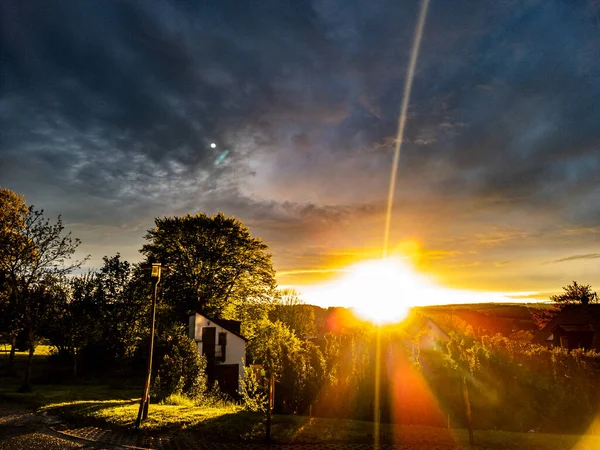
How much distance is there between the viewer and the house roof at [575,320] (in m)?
37.5

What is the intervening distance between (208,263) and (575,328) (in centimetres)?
3762

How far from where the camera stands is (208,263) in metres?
41.7

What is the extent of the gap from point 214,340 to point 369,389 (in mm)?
20627

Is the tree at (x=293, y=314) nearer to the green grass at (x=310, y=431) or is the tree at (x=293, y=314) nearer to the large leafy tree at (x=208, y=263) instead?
the large leafy tree at (x=208, y=263)

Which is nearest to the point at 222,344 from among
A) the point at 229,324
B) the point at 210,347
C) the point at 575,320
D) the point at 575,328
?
the point at 210,347

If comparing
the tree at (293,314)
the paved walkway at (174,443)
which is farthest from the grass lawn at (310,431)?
the tree at (293,314)

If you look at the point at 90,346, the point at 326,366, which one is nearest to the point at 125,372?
the point at 90,346

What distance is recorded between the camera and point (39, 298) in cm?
3020

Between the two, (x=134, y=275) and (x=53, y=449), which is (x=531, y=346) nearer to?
(x=53, y=449)

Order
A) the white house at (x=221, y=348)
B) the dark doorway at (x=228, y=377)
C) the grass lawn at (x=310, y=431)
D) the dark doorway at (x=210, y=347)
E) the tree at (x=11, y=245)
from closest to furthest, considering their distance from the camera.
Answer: the grass lawn at (x=310, y=431) < the tree at (x=11, y=245) < the dark doorway at (x=210, y=347) < the dark doorway at (x=228, y=377) < the white house at (x=221, y=348)

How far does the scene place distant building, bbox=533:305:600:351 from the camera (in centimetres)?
3694

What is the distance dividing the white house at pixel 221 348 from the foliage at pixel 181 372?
9.38 meters

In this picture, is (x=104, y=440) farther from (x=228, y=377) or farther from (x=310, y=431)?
(x=228, y=377)

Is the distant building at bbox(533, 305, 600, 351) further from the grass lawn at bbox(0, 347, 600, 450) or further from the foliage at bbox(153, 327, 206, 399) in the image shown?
the foliage at bbox(153, 327, 206, 399)
